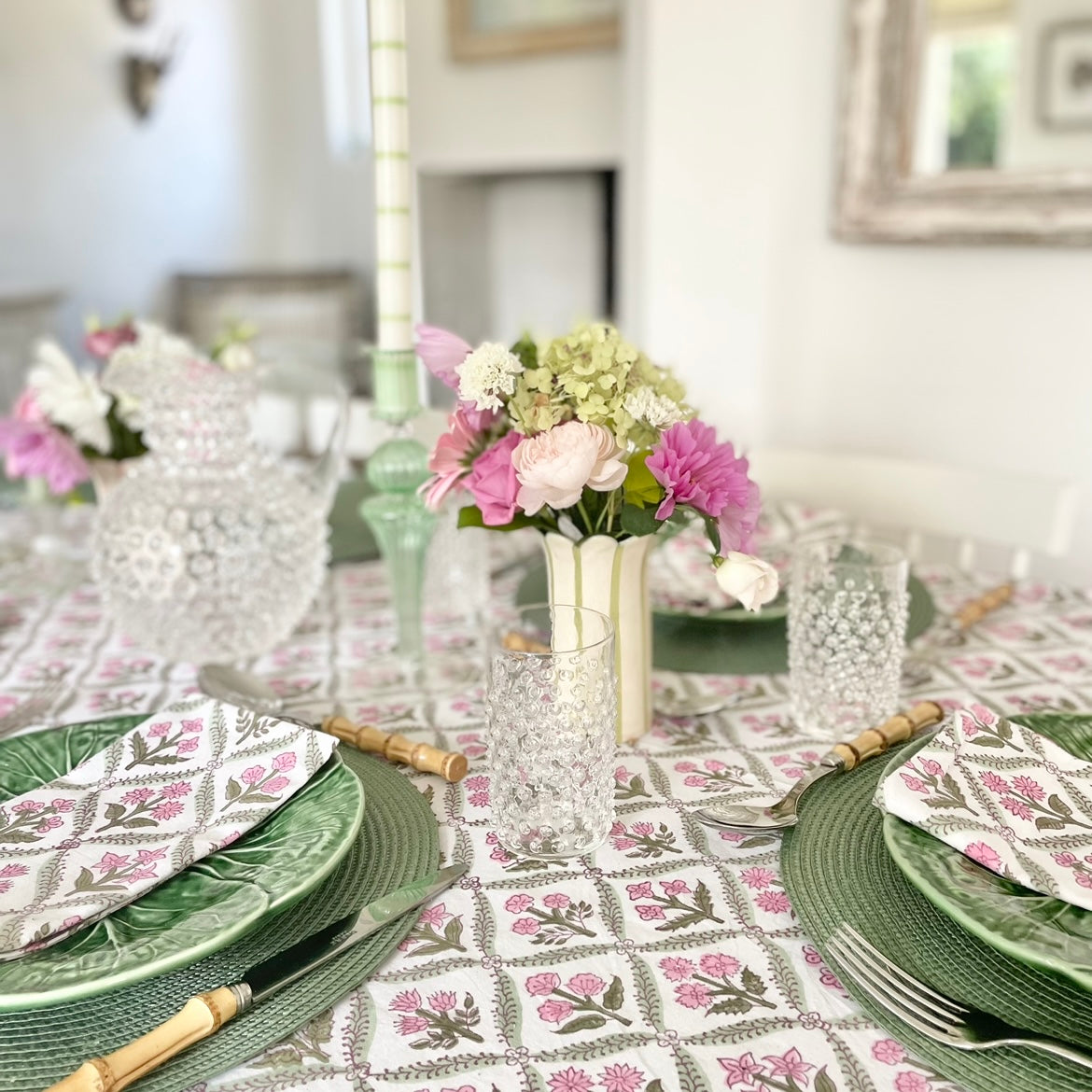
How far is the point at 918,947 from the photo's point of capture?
60 cm

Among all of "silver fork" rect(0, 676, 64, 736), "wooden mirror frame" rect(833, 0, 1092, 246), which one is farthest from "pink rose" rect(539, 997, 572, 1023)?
"wooden mirror frame" rect(833, 0, 1092, 246)

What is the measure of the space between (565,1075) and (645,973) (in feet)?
0.28

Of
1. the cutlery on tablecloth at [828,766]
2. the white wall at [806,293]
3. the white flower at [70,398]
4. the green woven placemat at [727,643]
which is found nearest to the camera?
the cutlery on tablecloth at [828,766]

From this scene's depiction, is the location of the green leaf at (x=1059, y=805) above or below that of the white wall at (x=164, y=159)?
below

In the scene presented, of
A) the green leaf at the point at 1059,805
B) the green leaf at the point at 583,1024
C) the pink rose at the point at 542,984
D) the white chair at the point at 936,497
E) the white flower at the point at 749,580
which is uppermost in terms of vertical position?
the white flower at the point at 749,580

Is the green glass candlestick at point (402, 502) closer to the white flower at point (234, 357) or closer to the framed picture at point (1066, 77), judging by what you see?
the white flower at point (234, 357)

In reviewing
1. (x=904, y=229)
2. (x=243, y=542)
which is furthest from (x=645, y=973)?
(x=904, y=229)

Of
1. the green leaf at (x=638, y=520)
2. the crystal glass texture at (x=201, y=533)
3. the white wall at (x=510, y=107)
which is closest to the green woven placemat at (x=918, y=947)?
the green leaf at (x=638, y=520)

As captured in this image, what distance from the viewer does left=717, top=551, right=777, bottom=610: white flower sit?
729 millimetres

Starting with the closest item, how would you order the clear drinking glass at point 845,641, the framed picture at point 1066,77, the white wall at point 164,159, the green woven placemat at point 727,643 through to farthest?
the clear drinking glass at point 845,641 < the green woven placemat at point 727,643 < the framed picture at point 1066,77 < the white wall at point 164,159

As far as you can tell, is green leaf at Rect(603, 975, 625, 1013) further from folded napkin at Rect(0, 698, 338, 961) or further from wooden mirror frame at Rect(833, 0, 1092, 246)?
wooden mirror frame at Rect(833, 0, 1092, 246)

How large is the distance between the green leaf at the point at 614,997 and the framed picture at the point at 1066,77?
178 cm

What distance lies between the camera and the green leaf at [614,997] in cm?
58

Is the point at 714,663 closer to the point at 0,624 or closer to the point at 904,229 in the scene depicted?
the point at 0,624
